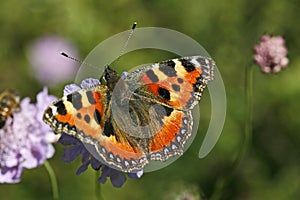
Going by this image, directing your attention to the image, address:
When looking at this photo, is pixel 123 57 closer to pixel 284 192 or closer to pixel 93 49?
pixel 93 49

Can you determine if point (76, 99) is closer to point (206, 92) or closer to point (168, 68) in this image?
point (168, 68)

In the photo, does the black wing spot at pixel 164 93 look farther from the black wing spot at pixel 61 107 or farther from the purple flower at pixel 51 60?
the purple flower at pixel 51 60

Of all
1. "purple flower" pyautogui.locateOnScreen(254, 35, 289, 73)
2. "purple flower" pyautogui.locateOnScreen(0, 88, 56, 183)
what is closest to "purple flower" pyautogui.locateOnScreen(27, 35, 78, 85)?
"purple flower" pyautogui.locateOnScreen(0, 88, 56, 183)

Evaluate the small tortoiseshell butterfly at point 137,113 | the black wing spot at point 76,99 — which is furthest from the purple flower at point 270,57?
the black wing spot at point 76,99

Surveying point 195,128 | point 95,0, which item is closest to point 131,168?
point 195,128

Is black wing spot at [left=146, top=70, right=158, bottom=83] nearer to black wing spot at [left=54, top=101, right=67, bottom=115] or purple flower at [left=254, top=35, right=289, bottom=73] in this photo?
black wing spot at [left=54, top=101, right=67, bottom=115]
